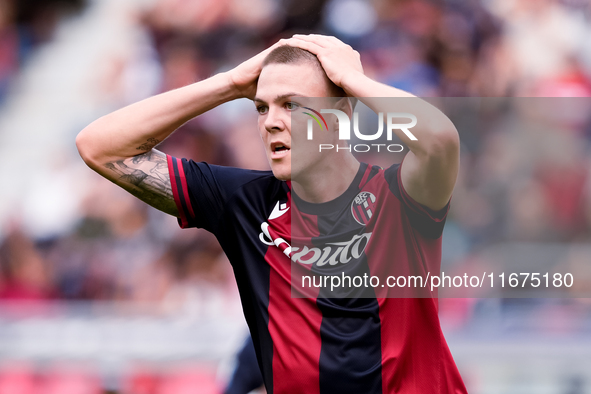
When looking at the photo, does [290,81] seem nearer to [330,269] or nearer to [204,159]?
[330,269]

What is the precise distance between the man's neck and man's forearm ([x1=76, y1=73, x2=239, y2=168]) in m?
0.48

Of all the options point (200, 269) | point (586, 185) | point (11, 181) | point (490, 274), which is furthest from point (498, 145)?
point (11, 181)

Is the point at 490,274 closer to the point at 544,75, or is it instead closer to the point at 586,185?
the point at 586,185

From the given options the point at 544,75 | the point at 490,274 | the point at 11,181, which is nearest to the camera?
the point at 490,274

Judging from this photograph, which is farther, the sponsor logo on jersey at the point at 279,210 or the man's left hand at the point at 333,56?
the sponsor logo on jersey at the point at 279,210

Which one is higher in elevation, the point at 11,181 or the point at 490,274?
the point at 11,181

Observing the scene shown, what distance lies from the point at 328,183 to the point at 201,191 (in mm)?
527

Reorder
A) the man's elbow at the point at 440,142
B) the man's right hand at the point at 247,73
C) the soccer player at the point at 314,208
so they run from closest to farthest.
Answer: the man's elbow at the point at 440,142 < the soccer player at the point at 314,208 < the man's right hand at the point at 247,73

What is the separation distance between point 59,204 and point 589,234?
5871 mm

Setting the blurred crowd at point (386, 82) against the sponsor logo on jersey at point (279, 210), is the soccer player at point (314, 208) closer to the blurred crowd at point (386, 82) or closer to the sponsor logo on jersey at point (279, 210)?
the sponsor logo on jersey at point (279, 210)

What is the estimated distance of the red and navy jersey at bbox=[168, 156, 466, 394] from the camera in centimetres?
231

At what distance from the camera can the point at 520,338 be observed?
4.70m

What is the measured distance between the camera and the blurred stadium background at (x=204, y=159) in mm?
4973
